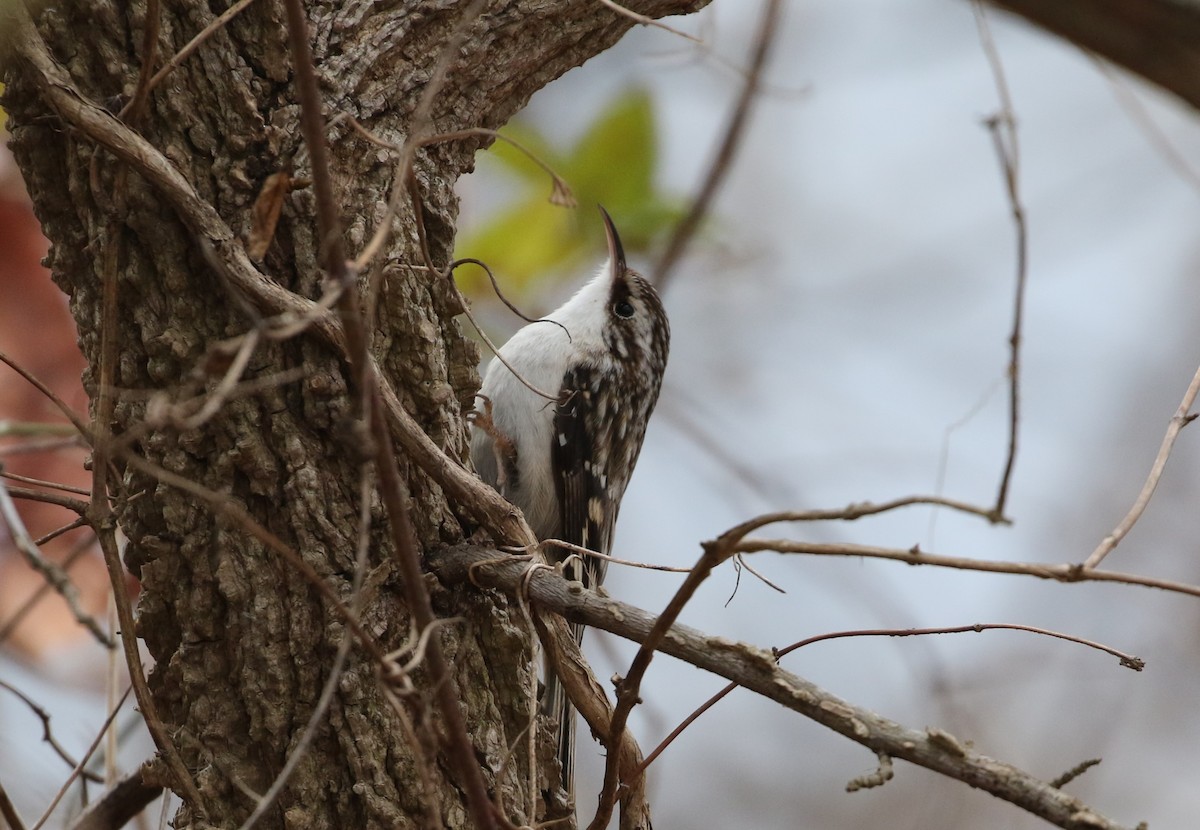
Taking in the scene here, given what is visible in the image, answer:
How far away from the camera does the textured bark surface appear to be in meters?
1.53

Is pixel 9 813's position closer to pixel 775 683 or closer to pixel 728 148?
pixel 775 683

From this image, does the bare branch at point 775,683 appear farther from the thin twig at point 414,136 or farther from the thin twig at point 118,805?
the thin twig at point 118,805

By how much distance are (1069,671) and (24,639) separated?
5.45 meters

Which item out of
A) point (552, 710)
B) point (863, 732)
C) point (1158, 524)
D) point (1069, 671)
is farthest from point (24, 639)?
point (1158, 524)

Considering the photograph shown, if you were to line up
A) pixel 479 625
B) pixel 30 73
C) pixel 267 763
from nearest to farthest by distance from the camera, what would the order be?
pixel 30 73 → pixel 267 763 → pixel 479 625

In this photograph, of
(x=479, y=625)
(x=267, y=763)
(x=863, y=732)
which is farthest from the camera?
(x=479, y=625)

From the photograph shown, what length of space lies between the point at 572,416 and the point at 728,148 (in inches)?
32.4

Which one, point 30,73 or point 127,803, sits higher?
point 30,73

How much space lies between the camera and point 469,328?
8.72 feet

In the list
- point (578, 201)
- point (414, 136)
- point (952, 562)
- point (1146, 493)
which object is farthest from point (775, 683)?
point (578, 201)

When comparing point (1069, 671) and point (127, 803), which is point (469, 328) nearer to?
point (127, 803)

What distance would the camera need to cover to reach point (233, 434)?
1.55 metres

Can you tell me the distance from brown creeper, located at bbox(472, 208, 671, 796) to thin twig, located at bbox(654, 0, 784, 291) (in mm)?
Result: 167

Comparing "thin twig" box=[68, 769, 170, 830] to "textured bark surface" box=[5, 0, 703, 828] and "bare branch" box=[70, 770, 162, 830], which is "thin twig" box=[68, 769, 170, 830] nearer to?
"bare branch" box=[70, 770, 162, 830]
